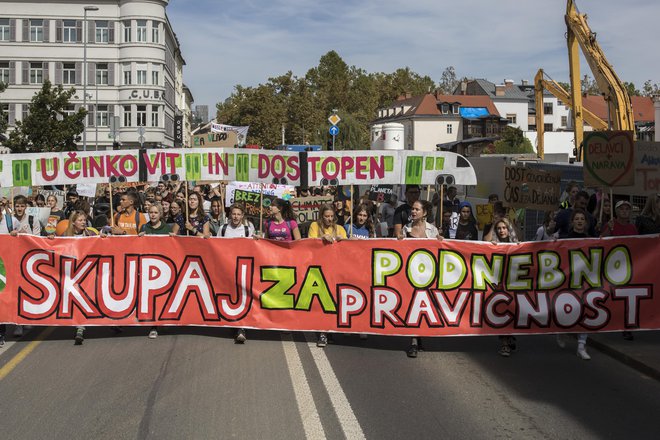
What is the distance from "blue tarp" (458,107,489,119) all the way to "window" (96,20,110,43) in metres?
52.5

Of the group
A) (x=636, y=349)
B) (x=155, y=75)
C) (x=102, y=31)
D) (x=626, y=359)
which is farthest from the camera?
(x=155, y=75)

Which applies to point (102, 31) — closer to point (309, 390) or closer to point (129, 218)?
point (129, 218)

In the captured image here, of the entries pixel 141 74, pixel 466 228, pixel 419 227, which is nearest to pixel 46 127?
pixel 141 74

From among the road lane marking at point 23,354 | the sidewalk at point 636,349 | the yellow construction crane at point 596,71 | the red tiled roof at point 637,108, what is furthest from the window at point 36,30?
the sidewalk at point 636,349

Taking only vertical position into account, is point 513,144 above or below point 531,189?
above

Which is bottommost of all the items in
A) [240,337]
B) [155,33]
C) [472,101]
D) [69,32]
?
[240,337]

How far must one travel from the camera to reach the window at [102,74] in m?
65.8

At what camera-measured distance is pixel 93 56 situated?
6531 cm

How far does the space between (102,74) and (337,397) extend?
63.0 m

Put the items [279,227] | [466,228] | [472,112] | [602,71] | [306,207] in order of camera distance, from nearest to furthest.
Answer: [279,227] → [466,228] → [306,207] → [602,71] → [472,112]

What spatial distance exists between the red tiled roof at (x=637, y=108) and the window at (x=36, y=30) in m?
60.0

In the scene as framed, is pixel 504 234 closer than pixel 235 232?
Yes

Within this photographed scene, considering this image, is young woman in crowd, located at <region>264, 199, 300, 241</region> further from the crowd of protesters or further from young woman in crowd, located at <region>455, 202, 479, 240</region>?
young woman in crowd, located at <region>455, 202, 479, 240</region>

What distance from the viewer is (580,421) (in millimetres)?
6359
